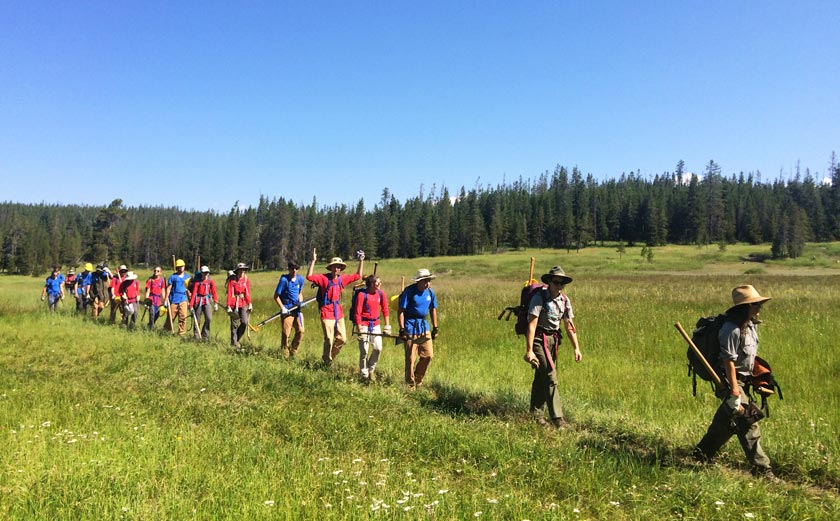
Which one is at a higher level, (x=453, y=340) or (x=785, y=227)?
(x=785, y=227)

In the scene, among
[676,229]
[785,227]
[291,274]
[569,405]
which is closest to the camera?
[569,405]

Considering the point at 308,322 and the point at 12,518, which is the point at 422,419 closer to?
the point at 12,518

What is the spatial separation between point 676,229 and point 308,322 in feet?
335

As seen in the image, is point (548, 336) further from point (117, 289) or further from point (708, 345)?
point (117, 289)

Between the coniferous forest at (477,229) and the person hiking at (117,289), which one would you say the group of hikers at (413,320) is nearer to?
the person hiking at (117,289)

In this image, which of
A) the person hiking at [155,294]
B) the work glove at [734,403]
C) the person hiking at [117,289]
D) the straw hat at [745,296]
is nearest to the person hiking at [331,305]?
the straw hat at [745,296]

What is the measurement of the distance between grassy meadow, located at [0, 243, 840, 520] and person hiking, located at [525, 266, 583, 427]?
336mm

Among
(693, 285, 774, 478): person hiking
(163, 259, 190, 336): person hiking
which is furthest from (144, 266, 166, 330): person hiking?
(693, 285, 774, 478): person hiking

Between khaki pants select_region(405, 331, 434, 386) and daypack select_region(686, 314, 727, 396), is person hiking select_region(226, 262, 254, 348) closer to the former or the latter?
khaki pants select_region(405, 331, 434, 386)

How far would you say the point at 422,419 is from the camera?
632 centimetres

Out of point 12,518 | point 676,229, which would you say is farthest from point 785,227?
point 12,518

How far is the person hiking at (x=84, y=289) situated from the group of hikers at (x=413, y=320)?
152 centimetres

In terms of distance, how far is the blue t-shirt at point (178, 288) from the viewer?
14.3 m

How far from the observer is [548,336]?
6723 millimetres
